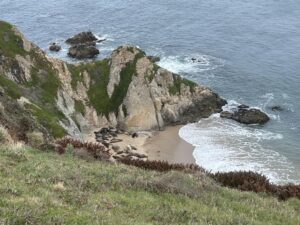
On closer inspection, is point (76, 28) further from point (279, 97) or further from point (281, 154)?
point (281, 154)

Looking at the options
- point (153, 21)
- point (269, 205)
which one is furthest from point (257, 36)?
point (269, 205)

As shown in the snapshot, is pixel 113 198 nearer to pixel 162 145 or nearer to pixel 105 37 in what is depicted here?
pixel 162 145

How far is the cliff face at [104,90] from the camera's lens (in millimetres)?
54250

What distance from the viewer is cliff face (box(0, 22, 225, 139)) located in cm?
5425

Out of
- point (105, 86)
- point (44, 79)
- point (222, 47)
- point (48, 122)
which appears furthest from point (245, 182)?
point (222, 47)

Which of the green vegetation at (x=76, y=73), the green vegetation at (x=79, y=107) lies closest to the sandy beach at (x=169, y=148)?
the green vegetation at (x=79, y=107)

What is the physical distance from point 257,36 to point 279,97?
1118 inches

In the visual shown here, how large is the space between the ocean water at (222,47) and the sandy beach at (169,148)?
3.57ft

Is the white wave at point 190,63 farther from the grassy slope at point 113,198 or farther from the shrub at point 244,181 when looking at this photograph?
the grassy slope at point 113,198

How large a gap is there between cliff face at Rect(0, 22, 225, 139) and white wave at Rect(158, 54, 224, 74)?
15.5 meters

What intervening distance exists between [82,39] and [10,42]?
41566mm

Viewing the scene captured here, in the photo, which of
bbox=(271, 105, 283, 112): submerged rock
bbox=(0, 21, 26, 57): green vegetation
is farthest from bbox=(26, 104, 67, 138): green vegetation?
bbox=(271, 105, 283, 112): submerged rock

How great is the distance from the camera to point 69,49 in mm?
90938

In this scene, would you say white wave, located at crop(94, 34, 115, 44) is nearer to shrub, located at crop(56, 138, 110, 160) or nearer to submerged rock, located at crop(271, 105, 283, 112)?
submerged rock, located at crop(271, 105, 283, 112)
